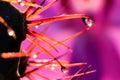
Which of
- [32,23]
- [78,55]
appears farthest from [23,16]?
[78,55]

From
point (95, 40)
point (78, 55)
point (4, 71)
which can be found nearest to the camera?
point (4, 71)

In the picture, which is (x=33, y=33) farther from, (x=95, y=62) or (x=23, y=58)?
(x=95, y=62)

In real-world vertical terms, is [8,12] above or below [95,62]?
above

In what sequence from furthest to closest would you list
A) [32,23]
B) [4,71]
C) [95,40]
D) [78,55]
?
[95,40]
[78,55]
[32,23]
[4,71]

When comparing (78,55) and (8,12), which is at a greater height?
(8,12)

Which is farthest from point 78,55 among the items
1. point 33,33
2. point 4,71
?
point 4,71

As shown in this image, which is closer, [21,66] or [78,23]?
[21,66]

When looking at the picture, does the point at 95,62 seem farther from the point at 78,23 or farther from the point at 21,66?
the point at 21,66

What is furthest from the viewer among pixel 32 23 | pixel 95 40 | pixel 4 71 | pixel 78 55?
pixel 95 40

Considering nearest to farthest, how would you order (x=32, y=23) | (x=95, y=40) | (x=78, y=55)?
(x=32, y=23), (x=78, y=55), (x=95, y=40)
